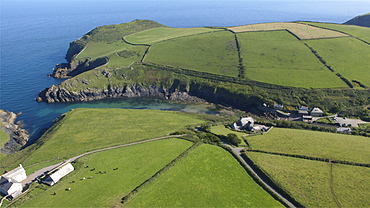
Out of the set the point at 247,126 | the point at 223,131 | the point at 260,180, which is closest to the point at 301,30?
Answer: the point at 247,126

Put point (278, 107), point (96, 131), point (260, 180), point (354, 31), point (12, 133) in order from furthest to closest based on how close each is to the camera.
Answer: point (354, 31) < point (278, 107) < point (12, 133) < point (96, 131) < point (260, 180)

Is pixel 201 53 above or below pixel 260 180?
above

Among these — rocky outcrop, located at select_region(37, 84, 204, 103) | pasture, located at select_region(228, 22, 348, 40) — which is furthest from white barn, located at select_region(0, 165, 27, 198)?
pasture, located at select_region(228, 22, 348, 40)

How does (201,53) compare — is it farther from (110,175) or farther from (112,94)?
(110,175)

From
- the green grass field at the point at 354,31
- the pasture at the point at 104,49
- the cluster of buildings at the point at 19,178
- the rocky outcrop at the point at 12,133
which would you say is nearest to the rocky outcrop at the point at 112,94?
the rocky outcrop at the point at 12,133

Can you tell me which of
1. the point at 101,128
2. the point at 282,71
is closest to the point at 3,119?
the point at 101,128

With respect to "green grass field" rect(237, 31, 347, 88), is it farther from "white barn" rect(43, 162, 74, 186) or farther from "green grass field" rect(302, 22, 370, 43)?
"white barn" rect(43, 162, 74, 186)
